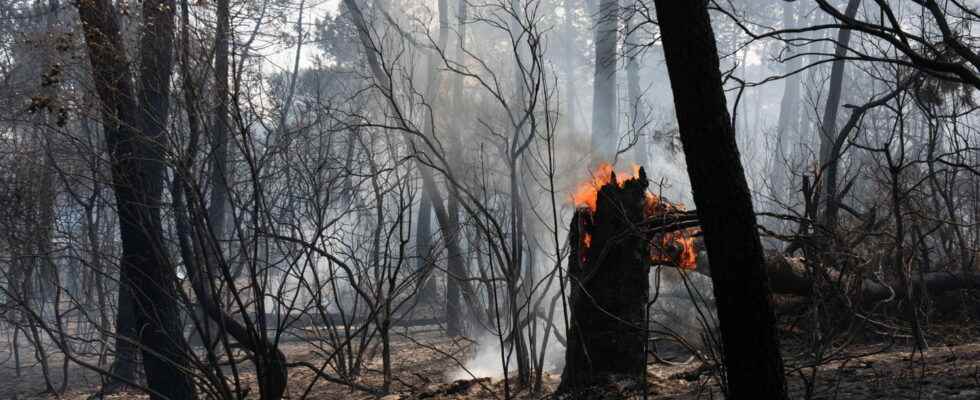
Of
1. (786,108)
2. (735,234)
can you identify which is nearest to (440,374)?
(735,234)

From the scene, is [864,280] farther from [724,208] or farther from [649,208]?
[724,208]

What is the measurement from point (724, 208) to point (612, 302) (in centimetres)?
283

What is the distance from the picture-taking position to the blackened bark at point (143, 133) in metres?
6.53

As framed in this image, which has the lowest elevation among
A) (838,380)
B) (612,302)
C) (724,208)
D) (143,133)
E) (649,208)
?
(838,380)

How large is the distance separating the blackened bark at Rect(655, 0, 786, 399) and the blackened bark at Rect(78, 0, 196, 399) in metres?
4.07

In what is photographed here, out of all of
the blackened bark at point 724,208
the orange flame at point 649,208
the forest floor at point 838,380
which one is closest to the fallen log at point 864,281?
the forest floor at point 838,380

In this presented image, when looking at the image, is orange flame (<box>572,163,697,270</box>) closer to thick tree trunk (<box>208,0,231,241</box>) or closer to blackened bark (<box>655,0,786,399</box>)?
blackened bark (<box>655,0,786,399</box>)

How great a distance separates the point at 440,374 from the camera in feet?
35.1

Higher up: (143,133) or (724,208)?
(143,133)

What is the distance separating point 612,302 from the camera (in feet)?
20.8

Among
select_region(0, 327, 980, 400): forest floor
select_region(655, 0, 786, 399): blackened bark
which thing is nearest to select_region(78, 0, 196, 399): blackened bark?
select_region(0, 327, 980, 400): forest floor

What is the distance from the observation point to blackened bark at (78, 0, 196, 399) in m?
6.53

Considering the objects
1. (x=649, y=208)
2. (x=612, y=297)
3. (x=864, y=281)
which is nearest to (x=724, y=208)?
(x=612, y=297)

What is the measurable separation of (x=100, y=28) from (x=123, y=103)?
3.59 feet
